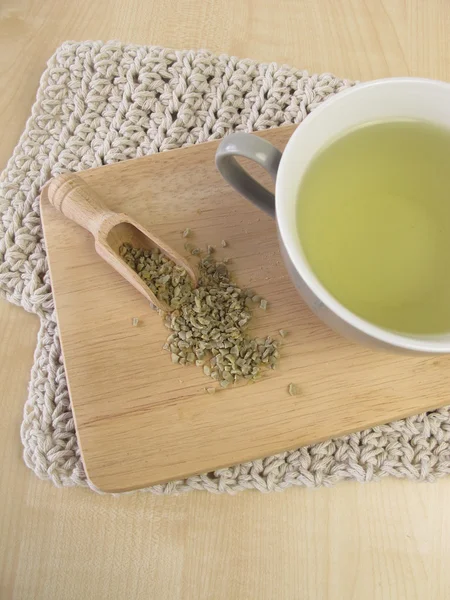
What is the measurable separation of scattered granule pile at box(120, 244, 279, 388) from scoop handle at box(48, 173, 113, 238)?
2.0 inches

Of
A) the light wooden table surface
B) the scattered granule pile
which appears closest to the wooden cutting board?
the scattered granule pile

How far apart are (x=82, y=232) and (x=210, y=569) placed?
18.0 inches

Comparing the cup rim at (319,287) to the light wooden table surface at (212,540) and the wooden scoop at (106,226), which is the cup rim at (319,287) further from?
the light wooden table surface at (212,540)

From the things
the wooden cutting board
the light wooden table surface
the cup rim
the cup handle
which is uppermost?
the cup handle


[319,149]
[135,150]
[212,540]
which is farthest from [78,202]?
[212,540]

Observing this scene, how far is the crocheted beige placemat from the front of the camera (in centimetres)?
74

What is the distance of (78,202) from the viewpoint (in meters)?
0.71

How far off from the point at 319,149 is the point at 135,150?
30 centimetres

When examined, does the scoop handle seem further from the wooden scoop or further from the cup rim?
the cup rim

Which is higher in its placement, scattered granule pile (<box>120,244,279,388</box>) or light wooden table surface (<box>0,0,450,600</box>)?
scattered granule pile (<box>120,244,279,388</box>)

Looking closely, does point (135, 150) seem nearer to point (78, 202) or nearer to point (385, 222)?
point (78, 202)

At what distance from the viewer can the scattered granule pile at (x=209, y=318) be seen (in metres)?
0.69

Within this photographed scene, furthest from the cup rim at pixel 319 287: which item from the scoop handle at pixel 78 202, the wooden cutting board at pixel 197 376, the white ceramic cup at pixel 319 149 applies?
the scoop handle at pixel 78 202

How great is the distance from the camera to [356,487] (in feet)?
2.48
